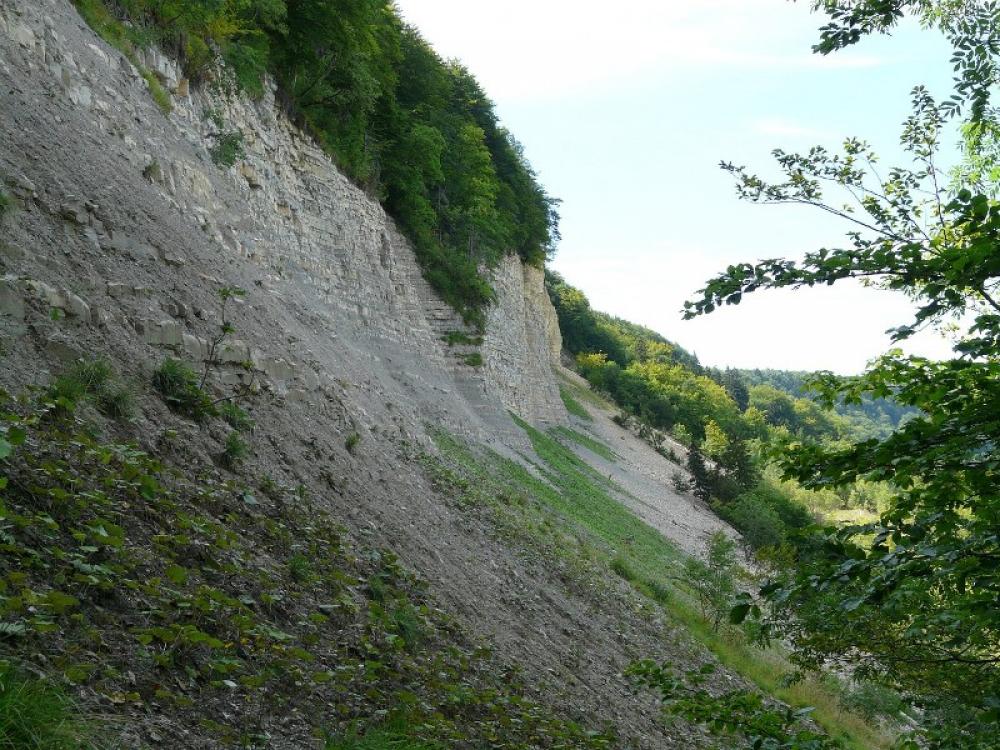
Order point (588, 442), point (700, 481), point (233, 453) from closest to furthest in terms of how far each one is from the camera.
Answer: point (233, 453) < point (588, 442) < point (700, 481)

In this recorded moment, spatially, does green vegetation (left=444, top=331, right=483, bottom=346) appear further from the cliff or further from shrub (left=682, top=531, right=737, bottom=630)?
shrub (left=682, top=531, right=737, bottom=630)

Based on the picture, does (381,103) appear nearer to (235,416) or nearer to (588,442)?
(235,416)

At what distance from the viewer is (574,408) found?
5016 centimetres

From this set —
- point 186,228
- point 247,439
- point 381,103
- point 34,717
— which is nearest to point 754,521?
point 381,103

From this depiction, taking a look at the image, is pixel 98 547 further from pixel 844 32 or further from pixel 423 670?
pixel 844 32

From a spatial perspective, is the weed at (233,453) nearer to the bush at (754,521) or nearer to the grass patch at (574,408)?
Answer: the bush at (754,521)

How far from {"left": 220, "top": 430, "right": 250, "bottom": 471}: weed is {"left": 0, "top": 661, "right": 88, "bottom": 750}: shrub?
12.6 feet

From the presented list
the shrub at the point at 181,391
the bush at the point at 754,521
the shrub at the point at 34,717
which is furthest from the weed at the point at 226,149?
the bush at the point at 754,521

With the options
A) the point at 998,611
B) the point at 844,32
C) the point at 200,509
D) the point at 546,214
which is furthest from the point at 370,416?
the point at 546,214

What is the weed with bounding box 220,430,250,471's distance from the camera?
718cm

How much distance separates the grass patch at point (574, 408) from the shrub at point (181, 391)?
4099 cm


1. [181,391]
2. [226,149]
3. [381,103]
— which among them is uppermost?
[381,103]

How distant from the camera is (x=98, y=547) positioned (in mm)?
4668

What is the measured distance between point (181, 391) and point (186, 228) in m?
4.36
